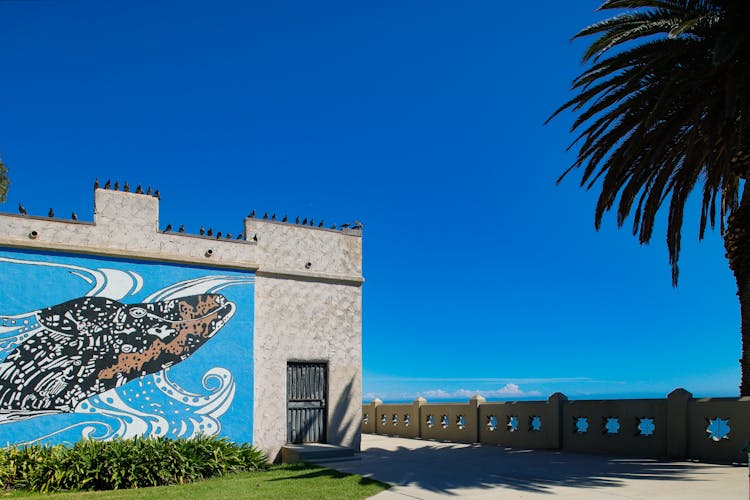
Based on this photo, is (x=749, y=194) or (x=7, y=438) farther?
(x=749, y=194)

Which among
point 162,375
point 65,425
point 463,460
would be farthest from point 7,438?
point 463,460

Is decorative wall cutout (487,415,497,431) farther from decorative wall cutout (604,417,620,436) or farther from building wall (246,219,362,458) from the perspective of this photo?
building wall (246,219,362,458)

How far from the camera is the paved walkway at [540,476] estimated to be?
11.5 meters

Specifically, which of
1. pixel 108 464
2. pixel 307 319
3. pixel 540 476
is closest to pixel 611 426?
pixel 540 476

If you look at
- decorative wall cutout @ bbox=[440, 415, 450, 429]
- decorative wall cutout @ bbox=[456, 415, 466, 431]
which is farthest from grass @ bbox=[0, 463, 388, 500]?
decorative wall cutout @ bbox=[440, 415, 450, 429]

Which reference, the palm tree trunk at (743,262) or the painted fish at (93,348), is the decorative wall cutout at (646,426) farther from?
the painted fish at (93,348)

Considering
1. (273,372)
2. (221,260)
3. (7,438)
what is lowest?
(7,438)

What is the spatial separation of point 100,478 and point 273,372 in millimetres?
5372

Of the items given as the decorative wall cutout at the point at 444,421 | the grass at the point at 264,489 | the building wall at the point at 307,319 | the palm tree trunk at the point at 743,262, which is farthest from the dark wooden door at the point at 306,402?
the palm tree trunk at the point at 743,262

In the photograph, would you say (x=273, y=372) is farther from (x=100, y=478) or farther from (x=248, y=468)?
(x=100, y=478)

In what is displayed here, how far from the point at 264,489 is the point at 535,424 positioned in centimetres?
1002

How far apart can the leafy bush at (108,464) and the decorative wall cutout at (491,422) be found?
9.54 m

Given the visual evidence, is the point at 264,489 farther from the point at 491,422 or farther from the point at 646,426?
the point at 491,422

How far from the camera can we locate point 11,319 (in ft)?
47.8
